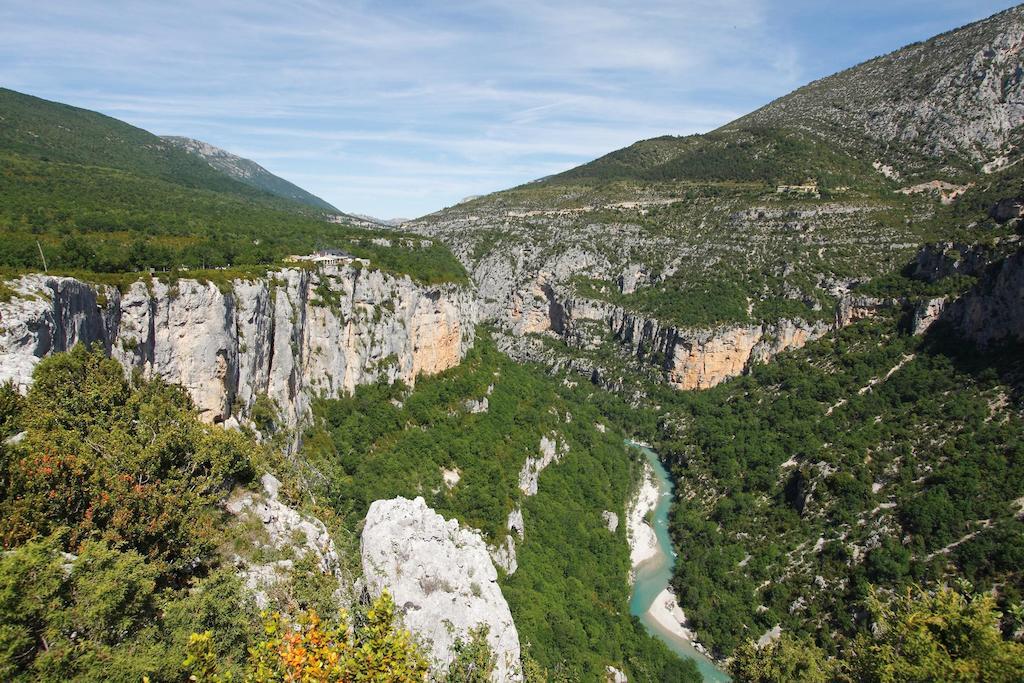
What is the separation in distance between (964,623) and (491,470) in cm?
3586

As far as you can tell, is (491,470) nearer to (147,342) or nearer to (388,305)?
(388,305)

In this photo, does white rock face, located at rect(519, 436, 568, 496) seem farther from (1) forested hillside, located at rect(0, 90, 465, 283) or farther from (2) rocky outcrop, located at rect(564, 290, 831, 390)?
(2) rocky outcrop, located at rect(564, 290, 831, 390)

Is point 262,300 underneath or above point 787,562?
above

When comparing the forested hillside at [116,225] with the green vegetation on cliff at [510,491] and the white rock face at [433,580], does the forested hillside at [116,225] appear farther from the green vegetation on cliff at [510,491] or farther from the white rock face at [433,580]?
the white rock face at [433,580]

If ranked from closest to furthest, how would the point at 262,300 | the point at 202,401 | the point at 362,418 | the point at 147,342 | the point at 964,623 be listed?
1. the point at 964,623
2. the point at 147,342
3. the point at 202,401
4. the point at 262,300
5. the point at 362,418

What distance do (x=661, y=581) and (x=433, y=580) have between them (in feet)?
142

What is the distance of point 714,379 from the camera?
9381 cm

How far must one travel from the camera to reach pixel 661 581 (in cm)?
6078

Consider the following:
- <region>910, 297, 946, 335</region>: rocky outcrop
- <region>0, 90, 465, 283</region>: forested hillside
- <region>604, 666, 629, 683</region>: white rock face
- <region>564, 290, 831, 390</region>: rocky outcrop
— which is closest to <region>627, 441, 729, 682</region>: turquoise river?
<region>604, 666, 629, 683</region>: white rock face

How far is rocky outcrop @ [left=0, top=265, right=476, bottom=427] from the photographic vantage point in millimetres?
21422

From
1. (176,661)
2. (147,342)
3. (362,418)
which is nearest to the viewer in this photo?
(176,661)

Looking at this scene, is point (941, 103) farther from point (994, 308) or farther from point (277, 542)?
point (277, 542)

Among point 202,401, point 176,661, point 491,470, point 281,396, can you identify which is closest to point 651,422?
point 491,470

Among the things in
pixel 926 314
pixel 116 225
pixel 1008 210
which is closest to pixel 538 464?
pixel 116 225
